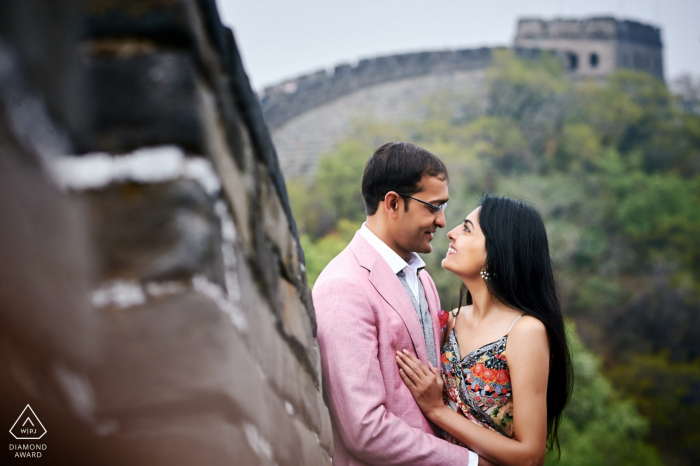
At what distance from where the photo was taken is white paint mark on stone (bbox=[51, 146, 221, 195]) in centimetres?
58

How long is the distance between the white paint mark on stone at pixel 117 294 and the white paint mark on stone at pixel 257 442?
0.22 meters

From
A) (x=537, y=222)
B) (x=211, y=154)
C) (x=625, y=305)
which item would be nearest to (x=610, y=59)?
(x=625, y=305)

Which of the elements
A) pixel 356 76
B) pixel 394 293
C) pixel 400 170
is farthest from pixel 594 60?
pixel 394 293

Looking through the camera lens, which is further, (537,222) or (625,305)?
(625,305)

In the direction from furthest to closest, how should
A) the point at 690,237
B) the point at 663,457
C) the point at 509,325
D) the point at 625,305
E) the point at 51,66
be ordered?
the point at 690,237 < the point at 625,305 < the point at 663,457 < the point at 509,325 < the point at 51,66

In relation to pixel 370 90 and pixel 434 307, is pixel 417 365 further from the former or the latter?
pixel 370 90

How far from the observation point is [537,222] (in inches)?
71.5

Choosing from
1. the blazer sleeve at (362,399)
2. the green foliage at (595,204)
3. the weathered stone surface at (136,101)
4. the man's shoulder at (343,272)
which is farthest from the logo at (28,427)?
the green foliage at (595,204)

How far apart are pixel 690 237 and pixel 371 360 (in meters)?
13.1

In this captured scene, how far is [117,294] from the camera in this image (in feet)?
1.93

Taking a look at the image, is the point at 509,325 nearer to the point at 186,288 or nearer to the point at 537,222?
the point at 537,222

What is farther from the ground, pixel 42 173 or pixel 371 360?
pixel 42 173

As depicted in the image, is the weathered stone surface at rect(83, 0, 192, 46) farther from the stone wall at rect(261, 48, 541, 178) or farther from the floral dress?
the stone wall at rect(261, 48, 541, 178)

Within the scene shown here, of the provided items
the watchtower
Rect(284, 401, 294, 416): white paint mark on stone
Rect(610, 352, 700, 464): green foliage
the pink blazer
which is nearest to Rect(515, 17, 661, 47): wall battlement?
the watchtower
